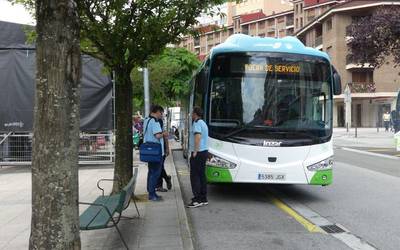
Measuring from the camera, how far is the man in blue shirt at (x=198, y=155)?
1012 centimetres

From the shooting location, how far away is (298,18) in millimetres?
97000

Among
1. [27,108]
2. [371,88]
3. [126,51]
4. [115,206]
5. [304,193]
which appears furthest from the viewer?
[371,88]

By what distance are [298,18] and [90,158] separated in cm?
8386

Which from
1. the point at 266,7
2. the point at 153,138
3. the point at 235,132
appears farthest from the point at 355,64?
the point at 266,7

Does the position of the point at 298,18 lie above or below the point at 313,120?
above

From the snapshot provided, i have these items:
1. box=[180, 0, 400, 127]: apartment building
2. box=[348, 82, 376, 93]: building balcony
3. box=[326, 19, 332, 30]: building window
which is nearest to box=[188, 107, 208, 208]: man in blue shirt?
box=[180, 0, 400, 127]: apartment building

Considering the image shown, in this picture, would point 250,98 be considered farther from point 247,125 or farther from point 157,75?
A: point 157,75

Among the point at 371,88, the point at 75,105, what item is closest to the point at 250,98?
the point at 75,105

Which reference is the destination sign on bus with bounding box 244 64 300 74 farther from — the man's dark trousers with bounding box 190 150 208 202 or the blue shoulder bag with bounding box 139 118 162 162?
the blue shoulder bag with bounding box 139 118 162 162

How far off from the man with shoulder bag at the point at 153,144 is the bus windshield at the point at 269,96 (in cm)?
112

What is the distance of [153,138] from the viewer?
34.6 feet

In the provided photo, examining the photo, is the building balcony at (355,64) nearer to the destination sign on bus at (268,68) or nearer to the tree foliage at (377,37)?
the tree foliage at (377,37)

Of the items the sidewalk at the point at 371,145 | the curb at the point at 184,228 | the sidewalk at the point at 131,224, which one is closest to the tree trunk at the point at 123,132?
the sidewalk at the point at 131,224

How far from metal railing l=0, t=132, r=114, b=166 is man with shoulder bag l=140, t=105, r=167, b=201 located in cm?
755
